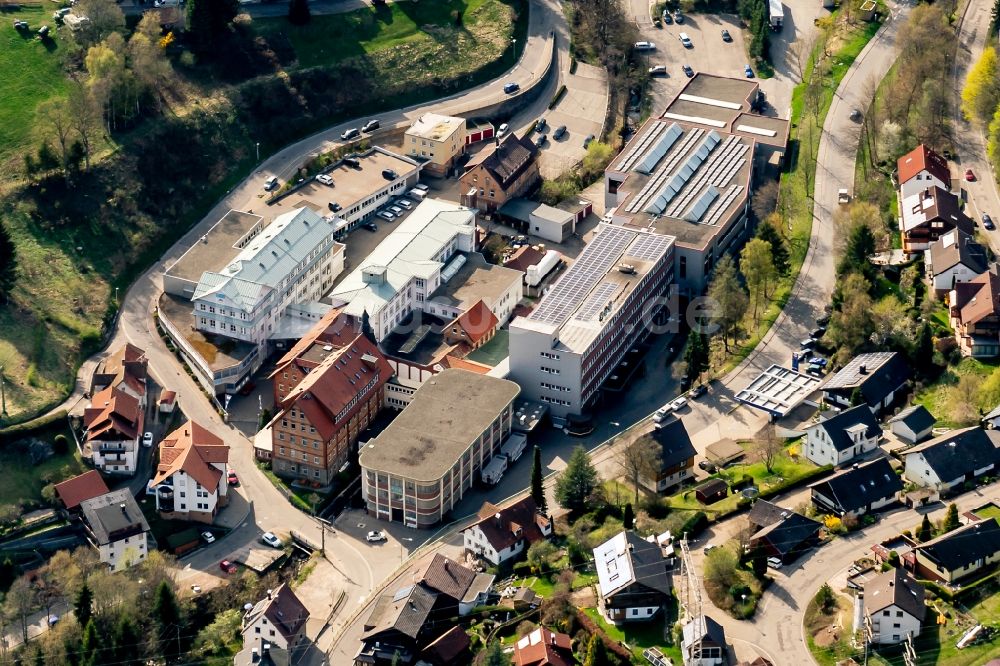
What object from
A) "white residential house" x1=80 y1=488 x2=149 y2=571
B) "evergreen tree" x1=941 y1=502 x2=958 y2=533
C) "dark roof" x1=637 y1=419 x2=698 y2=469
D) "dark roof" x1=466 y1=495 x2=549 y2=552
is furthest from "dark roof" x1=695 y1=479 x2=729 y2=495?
"white residential house" x1=80 y1=488 x2=149 y2=571

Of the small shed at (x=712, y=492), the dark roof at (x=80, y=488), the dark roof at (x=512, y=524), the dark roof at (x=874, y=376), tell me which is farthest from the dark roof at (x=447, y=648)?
the dark roof at (x=874, y=376)

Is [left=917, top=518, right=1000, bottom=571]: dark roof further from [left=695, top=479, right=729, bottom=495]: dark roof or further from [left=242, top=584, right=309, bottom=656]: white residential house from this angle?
[left=242, top=584, right=309, bottom=656]: white residential house

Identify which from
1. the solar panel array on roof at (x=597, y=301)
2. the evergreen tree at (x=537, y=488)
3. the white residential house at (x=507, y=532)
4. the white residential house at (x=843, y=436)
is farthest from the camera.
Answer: the solar panel array on roof at (x=597, y=301)

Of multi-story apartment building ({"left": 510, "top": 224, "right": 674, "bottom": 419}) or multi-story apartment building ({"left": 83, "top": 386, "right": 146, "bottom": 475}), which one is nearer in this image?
multi-story apartment building ({"left": 83, "top": 386, "right": 146, "bottom": 475})

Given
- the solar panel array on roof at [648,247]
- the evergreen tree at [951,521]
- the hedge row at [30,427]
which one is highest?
the evergreen tree at [951,521]

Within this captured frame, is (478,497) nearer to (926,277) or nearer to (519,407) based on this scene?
(519,407)

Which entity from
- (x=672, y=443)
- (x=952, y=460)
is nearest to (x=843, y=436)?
(x=952, y=460)

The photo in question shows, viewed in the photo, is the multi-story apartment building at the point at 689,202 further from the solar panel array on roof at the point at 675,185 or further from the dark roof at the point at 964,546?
the dark roof at the point at 964,546

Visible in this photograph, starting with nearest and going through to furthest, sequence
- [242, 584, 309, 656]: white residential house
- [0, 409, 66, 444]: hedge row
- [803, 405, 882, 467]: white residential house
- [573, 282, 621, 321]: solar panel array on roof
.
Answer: [242, 584, 309, 656]: white residential house < [803, 405, 882, 467]: white residential house < [0, 409, 66, 444]: hedge row < [573, 282, 621, 321]: solar panel array on roof
